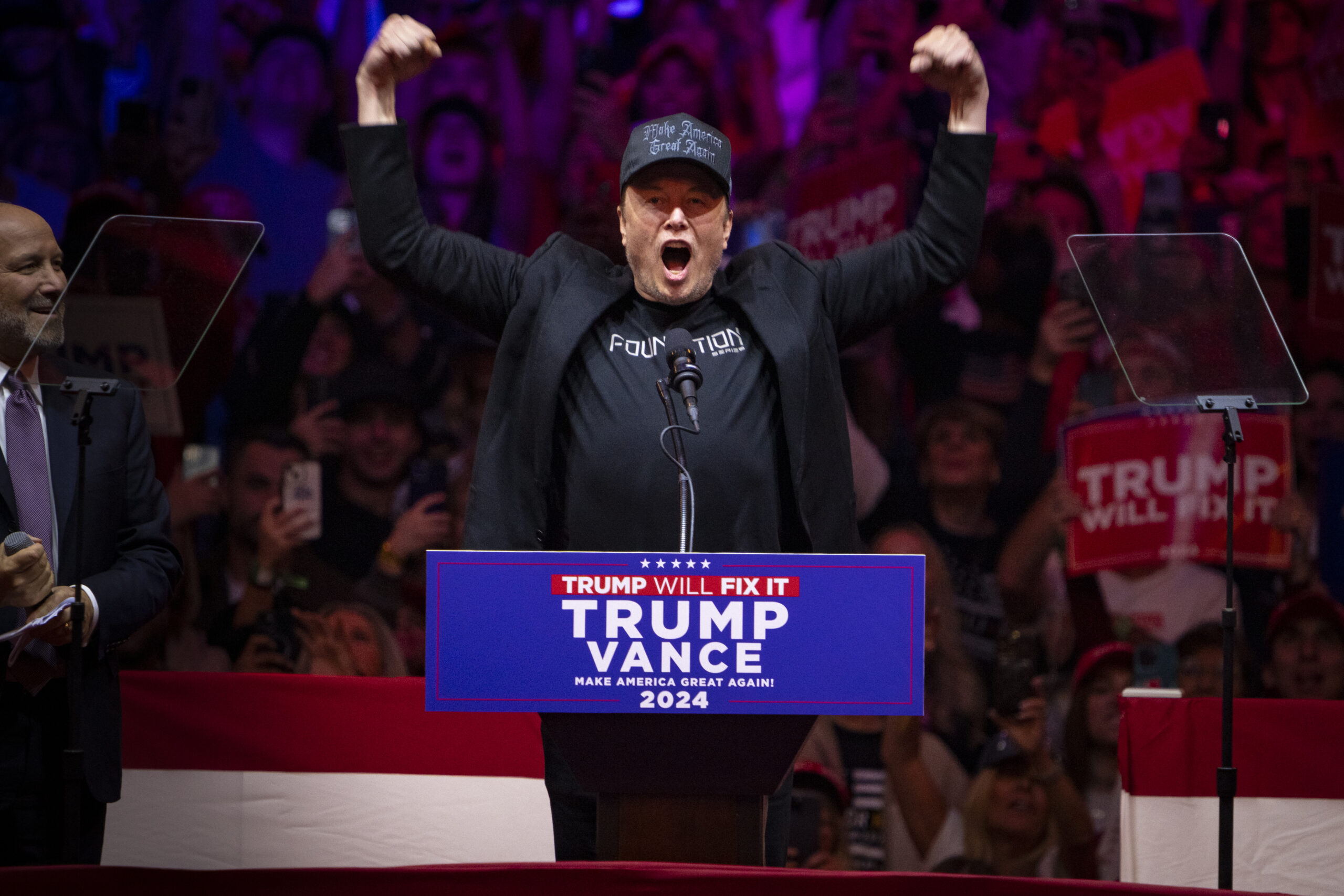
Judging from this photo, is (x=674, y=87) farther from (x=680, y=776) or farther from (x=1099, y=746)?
(x=680, y=776)

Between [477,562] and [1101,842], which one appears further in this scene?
[1101,842]

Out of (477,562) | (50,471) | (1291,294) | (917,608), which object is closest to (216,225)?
(50,471)

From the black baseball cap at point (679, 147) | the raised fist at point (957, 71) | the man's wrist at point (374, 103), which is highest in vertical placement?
the raised fist at point (957, 71)

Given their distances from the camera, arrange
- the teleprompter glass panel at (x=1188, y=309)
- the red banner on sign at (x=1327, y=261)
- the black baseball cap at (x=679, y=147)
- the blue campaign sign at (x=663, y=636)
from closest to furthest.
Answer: the blue campaign sign at (x=663, y=636)
the black baseball cap at (x=679, y=147)
the teleprompter glass panel at (x=1188, y=309)
the red banner on sign at (x=1327, y=261)

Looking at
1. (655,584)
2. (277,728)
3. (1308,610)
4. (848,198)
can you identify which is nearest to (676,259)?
(655,584)

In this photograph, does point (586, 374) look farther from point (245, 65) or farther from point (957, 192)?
point (245, 65)

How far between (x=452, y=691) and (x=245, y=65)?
10.8 feet

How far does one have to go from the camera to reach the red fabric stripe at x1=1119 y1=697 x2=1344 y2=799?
9.29 feet

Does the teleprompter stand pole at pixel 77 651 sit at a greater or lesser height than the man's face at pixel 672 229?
lesser

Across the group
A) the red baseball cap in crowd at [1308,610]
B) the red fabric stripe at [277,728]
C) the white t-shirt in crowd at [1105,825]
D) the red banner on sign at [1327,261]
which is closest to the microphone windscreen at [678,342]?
the red fabric stripe at [277,728]

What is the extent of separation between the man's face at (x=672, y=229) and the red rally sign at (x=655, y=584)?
0.75 m

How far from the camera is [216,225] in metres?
2.33

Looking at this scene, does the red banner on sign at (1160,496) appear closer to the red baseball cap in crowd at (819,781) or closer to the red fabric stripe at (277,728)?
the red baseball cap in crowd at (819,781)

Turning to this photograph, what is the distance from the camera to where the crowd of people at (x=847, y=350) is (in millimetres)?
3879
